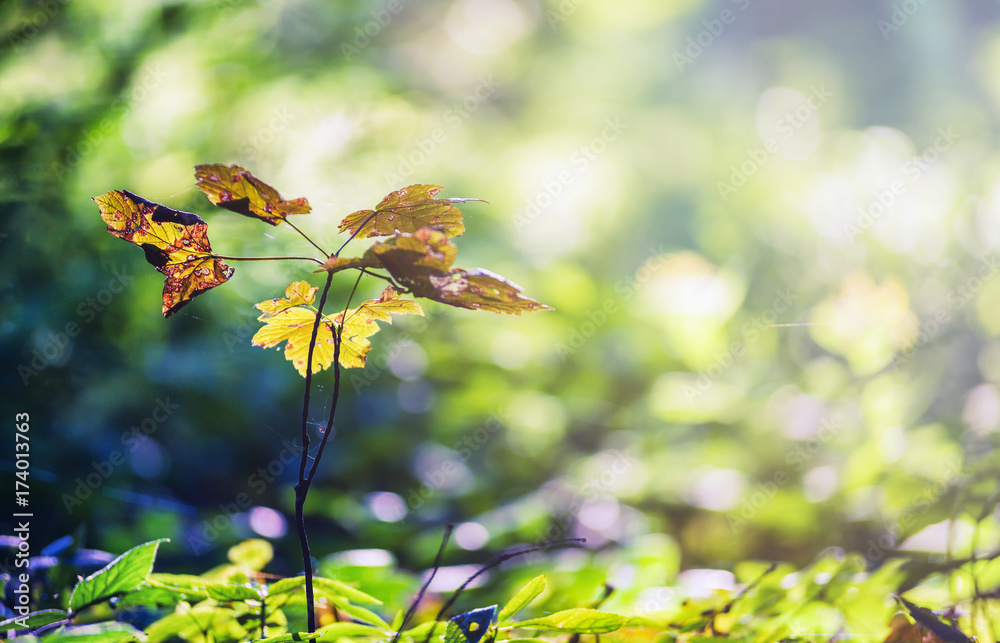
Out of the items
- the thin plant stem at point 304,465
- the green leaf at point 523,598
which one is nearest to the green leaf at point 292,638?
the thin plant stem at point 304,465

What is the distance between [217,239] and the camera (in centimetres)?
97

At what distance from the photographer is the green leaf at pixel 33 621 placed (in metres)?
0.46

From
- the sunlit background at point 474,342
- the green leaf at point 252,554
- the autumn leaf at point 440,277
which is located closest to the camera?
the autumn leaf at point 440,277

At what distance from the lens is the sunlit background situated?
0.94m

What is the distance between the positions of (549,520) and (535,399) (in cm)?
48

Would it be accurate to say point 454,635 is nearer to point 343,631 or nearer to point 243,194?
point 343,631

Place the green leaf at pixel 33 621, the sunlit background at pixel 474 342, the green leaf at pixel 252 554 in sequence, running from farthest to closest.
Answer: the sunlit background at pixel 474 342, the green leaf at pixel 252 554, the green leaf at pixel 33 621

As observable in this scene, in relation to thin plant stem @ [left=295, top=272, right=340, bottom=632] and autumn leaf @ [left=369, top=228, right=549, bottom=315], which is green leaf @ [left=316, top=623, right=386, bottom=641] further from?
autumn leaf @ [left=369, top=228, right=549, bottom=315]

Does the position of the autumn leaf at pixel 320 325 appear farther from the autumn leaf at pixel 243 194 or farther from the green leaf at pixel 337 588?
the green leaf at pixel 337 588

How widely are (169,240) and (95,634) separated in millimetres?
307

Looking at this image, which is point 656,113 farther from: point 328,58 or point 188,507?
point 188,507

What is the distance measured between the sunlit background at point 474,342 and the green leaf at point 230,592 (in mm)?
155

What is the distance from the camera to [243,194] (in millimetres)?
388

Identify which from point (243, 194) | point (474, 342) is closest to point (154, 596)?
point (243, 194)
